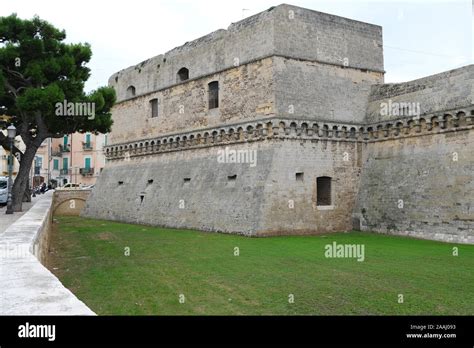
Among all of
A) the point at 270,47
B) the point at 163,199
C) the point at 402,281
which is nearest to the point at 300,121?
the point at 270,47

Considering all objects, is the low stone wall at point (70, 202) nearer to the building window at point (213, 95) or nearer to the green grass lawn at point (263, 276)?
the building window at point (213, 95)

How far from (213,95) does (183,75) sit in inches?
123

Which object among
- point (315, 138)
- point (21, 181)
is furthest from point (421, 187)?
point (21, 181)

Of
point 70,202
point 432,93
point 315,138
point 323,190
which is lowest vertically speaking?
point 70,202

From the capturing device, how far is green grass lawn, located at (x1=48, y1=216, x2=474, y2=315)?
7.61 metres

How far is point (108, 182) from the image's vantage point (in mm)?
29328

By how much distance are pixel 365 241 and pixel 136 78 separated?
55.3 ft

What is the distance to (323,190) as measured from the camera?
19453 mm

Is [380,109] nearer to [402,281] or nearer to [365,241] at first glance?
[365,241]

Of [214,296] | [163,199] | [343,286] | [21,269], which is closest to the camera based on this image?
[21,269]

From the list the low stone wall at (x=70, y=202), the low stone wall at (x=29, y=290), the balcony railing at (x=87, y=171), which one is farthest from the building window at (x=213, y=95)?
the balcony railing at (x=87, y=171)

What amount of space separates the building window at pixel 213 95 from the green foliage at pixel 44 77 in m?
4.41

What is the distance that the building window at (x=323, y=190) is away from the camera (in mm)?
19281

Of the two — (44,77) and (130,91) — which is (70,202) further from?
(44,77)
